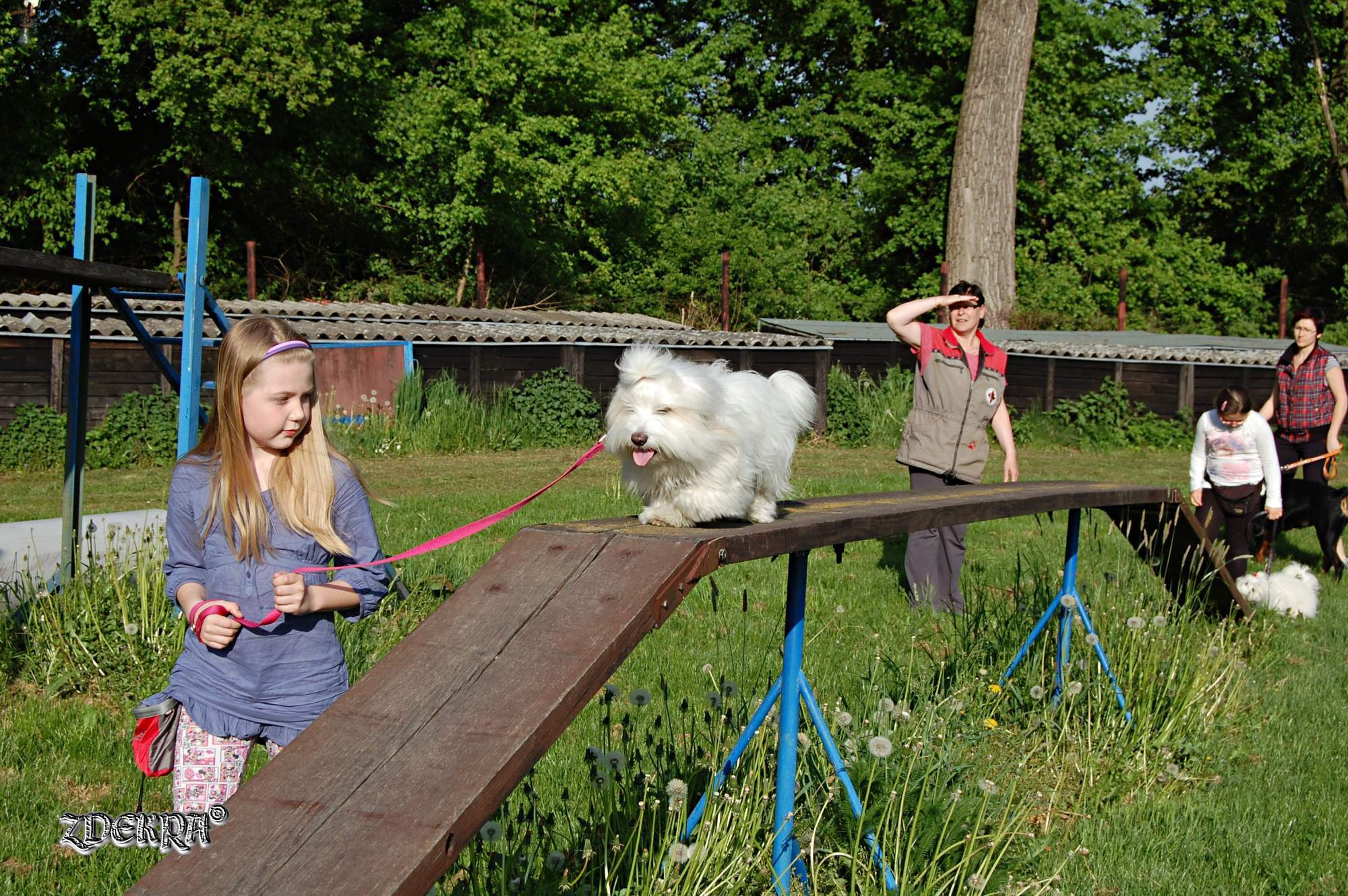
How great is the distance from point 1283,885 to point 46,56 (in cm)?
2622

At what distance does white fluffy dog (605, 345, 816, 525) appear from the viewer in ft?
10.9

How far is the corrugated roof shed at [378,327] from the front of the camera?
55.2 ft

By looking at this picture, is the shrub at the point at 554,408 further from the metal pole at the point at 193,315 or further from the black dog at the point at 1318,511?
the metal pole at the point at 193,315

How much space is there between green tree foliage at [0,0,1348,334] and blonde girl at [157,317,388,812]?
21607 millimetres

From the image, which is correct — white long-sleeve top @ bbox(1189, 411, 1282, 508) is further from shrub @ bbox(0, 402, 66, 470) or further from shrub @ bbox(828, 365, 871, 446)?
shrub @ bbox(0, 402, 66, 470)

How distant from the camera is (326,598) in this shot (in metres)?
3.17

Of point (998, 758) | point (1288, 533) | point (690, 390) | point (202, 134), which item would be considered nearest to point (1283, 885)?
point (998, 758)

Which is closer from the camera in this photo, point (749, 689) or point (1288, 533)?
point (749, 689)

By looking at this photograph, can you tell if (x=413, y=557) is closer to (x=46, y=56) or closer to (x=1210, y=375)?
(x=1210, y=375)

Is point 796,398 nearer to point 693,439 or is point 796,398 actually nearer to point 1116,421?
point 693,439

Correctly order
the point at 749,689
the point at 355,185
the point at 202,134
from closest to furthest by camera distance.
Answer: the point at 749,689
the point at 202,134
the point at 355,185

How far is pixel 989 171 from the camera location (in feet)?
83.6

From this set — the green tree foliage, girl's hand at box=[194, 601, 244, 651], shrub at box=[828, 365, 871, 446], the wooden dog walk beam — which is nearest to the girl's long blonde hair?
girl's hand at box=[194, 601, 244, 651]

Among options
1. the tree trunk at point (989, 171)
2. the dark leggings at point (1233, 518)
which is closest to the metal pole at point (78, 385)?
the dark leggings at point (1233, 518)
